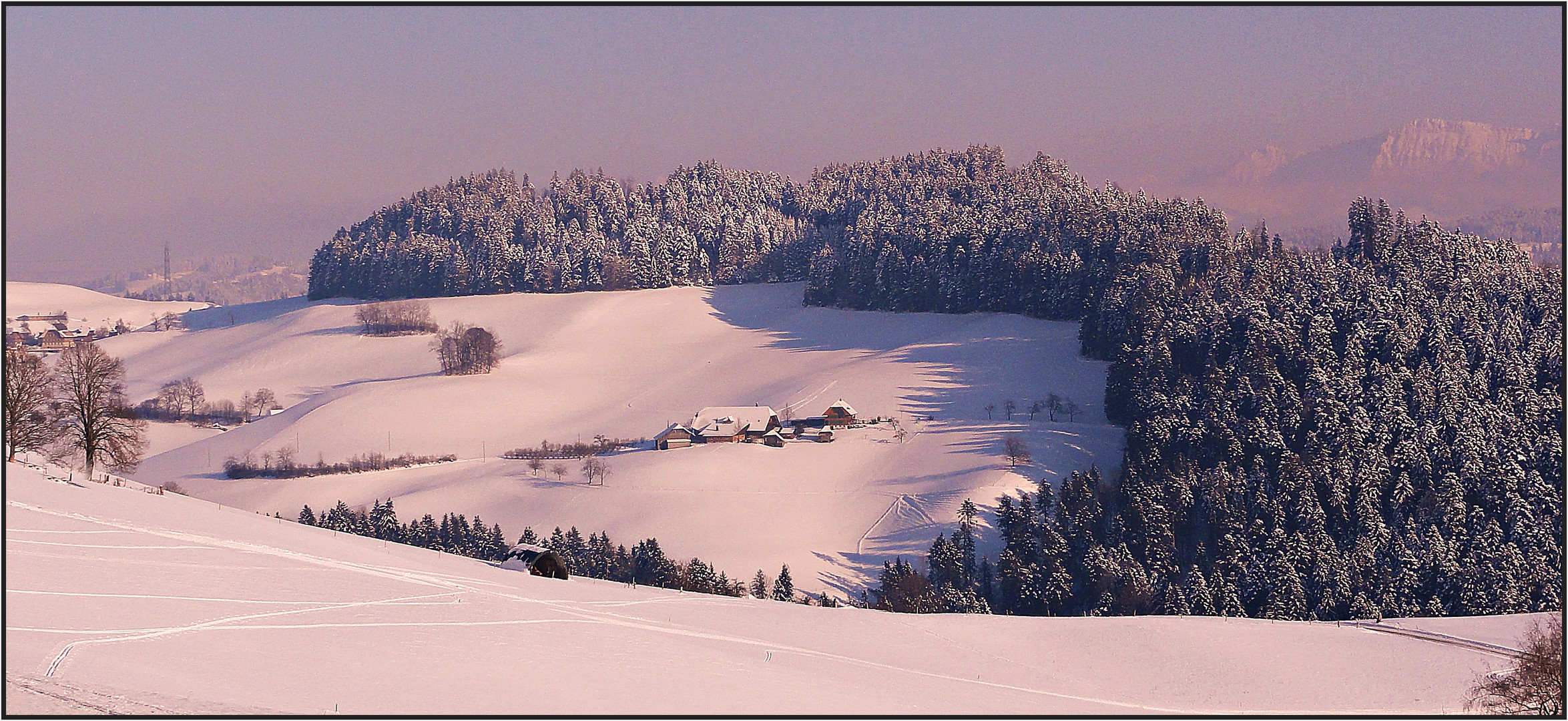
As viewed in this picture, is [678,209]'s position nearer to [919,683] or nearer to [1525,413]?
[1525,413]

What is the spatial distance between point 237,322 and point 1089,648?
136 meters

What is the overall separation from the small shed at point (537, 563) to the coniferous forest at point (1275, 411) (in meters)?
19.0

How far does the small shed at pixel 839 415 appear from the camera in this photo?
82.1 m

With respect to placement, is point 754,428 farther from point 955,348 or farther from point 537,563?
point 537,563

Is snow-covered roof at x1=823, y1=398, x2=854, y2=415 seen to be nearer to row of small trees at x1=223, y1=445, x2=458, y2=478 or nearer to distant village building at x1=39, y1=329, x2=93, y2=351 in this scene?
row of small trees at x1=223, y1=445, x2=458, y2=478

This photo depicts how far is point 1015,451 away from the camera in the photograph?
6938cm

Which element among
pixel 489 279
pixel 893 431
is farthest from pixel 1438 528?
pixel 489 279

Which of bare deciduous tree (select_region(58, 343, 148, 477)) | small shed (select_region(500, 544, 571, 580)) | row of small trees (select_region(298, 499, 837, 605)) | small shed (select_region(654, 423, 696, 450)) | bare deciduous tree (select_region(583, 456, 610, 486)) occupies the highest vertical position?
bare deciduous tree (select_region(58, 343, 148, 477))

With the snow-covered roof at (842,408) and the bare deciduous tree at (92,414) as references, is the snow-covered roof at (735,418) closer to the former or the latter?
the snow-covered roof at (842,408)

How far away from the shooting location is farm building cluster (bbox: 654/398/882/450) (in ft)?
263

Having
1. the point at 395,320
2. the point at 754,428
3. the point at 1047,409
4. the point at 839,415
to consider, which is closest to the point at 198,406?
the point at 395,320

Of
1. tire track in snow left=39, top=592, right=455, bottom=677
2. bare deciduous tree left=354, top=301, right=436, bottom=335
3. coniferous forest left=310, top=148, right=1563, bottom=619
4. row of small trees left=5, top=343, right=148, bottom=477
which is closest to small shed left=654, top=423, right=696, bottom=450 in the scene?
coniferous forest left=310, top=148, right=1563, bottom=619

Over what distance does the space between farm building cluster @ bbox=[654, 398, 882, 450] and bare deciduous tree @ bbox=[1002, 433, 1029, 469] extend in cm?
1217

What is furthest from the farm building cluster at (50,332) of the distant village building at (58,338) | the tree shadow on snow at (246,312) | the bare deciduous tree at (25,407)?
the bare deciduous tree at (25,407)
